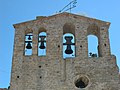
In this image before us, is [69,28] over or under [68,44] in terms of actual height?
over

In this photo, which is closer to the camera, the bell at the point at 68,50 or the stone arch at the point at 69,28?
the bell at the point at 68,50

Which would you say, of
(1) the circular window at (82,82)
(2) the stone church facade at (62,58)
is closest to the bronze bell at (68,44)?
(2) the stone church facade at (62,58)

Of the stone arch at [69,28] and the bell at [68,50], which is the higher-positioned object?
the stone arch at [69,28]

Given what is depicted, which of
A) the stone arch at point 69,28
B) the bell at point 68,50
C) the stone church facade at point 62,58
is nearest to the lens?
the stone church facade at point 62,58

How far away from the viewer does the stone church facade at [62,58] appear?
1712cm

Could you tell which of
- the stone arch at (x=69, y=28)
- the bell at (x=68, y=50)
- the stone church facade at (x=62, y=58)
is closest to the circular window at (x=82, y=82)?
the stone church facade at (x=62, y=58)

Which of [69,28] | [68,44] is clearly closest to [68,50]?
[68,44]

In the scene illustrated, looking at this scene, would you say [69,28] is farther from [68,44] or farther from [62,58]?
[62,58]

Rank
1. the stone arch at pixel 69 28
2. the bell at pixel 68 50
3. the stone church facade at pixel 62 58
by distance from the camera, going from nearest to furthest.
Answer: the stone church facade at pixel 62 58 → the bell at pixel 68 50 → the stone arch at pixel 69 28

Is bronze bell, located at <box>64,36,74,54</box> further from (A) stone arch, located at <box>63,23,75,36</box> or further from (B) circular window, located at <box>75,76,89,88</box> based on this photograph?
(B) circular window, located at <box>75,76,89,88</box>

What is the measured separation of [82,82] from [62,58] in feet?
4.77

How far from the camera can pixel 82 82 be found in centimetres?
1748

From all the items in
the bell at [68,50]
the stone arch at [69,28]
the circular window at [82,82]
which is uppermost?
the stone arch at [69,28]

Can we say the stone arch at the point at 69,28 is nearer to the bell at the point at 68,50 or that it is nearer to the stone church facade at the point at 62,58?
the stone church facade at the point at 62,58
